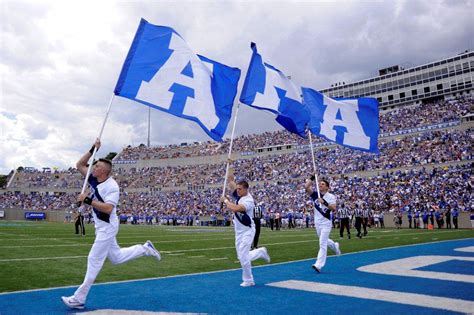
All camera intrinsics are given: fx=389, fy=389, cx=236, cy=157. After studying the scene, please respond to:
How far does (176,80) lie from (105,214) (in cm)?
390

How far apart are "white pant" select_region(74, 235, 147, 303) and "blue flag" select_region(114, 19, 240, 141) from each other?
3.10 m

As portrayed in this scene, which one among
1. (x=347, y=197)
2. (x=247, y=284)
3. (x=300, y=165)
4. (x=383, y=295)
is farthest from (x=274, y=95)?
(x=300, y=165)

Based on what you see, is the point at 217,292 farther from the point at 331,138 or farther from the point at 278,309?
the point at 331,138

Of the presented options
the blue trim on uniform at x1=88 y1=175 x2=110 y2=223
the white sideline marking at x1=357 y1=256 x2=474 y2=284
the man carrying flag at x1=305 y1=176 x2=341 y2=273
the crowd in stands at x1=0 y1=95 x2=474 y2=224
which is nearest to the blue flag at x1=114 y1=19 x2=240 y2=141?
the blue trim on uniform at x1=88 y1=175 x2=110 y2=223

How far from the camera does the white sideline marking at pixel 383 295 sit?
5.18 metres

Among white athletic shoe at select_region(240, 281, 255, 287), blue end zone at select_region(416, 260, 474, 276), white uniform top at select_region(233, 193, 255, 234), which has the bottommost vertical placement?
white athletic shoe at select_region(240, 281, 255, 287)

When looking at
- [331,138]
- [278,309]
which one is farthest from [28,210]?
[278,309]

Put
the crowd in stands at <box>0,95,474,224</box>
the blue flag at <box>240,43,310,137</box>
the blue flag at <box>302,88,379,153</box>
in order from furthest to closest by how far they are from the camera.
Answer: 1. the crowd in stands at <box>0,95,474,224</box>
2. the blue flag at <box>302,88,379,153</box>
3. the blue flag at <box>240,43,310,137</box>

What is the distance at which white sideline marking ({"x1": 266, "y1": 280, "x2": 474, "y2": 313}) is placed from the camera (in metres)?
5.18

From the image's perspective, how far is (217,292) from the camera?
6363 millimetres

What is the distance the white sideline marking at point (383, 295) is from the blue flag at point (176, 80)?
362cm

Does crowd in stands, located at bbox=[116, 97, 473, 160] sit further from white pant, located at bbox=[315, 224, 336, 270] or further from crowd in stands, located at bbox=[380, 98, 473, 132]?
white pant, located at bbox=[315, 224, 336, 270]

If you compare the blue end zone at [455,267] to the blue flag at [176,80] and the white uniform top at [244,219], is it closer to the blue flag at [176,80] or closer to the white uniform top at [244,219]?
the white uniform top at [244,219]

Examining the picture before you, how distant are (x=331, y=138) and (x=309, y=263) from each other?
3.86m
